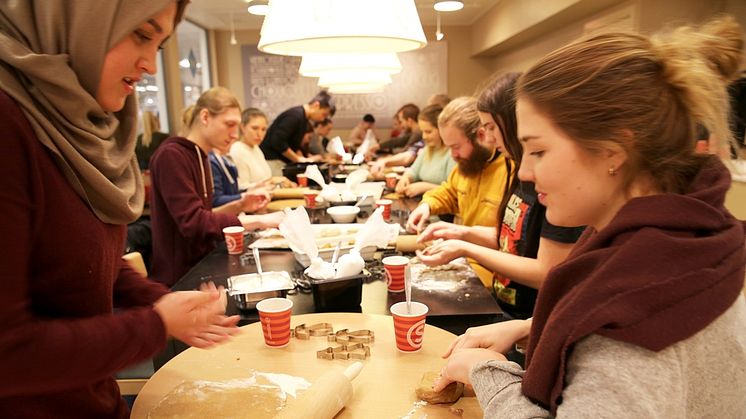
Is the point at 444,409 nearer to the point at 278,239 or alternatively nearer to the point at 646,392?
the point at 646,392

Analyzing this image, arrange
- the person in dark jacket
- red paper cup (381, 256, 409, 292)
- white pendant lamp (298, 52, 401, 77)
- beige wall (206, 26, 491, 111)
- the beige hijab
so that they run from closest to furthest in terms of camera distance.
→ the beige hijab, red paper cup (381, 256, 409, 292), white pendant lamp (298, 52, 401, 77), the person in dark jacket, beige wall (206, 26, 491, 111)

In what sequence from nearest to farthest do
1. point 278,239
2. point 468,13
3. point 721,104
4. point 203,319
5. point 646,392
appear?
point 646,392, point 721,104, point 203,319, point 278,239, point 468,13

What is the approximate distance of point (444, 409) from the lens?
0.97 m

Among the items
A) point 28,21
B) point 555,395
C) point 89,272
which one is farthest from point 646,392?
point 28,21

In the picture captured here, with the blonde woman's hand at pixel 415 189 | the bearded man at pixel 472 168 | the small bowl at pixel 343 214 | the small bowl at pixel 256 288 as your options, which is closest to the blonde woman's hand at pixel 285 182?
the blonde woman's hand at pixel 415 189

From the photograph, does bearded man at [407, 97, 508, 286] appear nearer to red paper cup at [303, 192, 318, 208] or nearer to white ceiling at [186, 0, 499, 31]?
red paper cup at [303, 192, 318, 208]

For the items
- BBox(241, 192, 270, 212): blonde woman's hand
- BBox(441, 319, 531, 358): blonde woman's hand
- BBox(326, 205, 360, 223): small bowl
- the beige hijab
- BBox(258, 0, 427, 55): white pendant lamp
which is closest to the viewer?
the beige hijab

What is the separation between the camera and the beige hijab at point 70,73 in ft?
2.55

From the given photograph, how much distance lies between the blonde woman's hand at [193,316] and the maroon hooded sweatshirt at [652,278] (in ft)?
1.96

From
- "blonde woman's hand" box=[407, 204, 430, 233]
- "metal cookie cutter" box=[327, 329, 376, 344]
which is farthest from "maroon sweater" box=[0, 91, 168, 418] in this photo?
"blonde woman's hand" box=[407, 204, 430, 233]

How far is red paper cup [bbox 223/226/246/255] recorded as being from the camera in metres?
2.09

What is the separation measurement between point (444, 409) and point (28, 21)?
101cm

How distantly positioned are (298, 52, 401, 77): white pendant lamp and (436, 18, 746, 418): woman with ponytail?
1240mm

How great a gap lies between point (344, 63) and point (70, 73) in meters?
1.29
